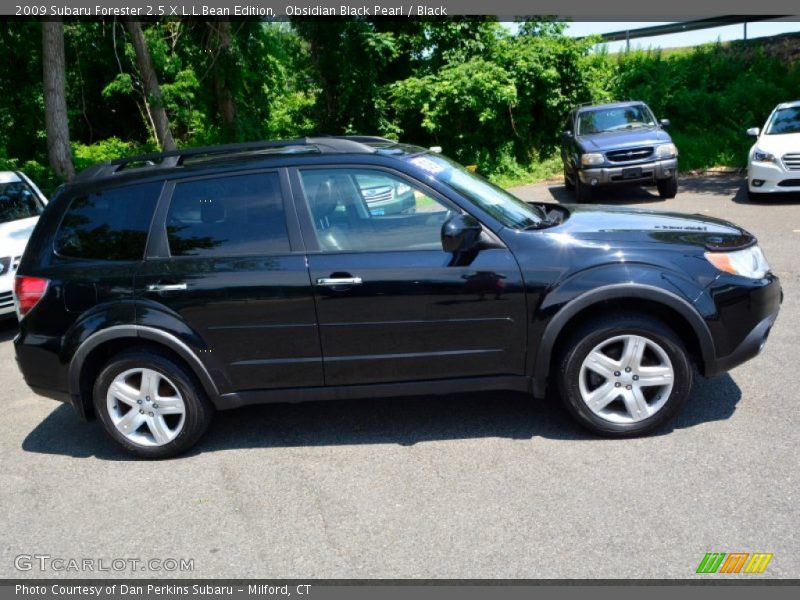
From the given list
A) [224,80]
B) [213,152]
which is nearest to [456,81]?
[224,80]

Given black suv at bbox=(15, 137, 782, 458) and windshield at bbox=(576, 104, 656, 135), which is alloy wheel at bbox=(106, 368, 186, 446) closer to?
black suv at bbox=(15, 137, 782, 458)

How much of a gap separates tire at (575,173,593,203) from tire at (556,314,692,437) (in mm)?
9596

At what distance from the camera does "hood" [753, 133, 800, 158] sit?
11.6 meters

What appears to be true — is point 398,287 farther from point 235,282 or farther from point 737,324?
point 737,324

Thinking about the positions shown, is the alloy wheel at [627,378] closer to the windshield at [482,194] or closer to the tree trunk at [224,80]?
the windshield at [482,194]

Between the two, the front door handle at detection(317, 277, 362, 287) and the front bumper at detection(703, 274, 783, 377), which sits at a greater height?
Answer: the front door handle at detection(317, 277, 362, 287)

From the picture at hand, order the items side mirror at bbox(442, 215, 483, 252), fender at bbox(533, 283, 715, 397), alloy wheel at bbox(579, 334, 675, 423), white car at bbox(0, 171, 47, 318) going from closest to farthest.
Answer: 1. side mirror at bbox(442, 215, 483, 252)
2. fender at bbox(533, 283, 715, 397)
3. alloy wheel at bbox(579, 334, 675, 423)
4. white car at bbox(0, 171, 47, 318)

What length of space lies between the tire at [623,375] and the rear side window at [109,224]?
8.57 ft

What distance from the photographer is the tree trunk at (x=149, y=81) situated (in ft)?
52.8

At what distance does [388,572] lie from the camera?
3.37 m

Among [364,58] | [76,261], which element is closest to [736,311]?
[76,261]

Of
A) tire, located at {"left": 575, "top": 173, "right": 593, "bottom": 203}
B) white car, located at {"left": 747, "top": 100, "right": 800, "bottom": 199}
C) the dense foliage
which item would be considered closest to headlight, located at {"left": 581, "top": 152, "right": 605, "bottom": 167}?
tire, located at {"left": 575, "top": 173, "right": 593, "bottom": 203}

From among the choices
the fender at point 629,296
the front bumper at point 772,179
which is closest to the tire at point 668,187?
the front bumper at point 772,179

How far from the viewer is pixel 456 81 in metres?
18.7
